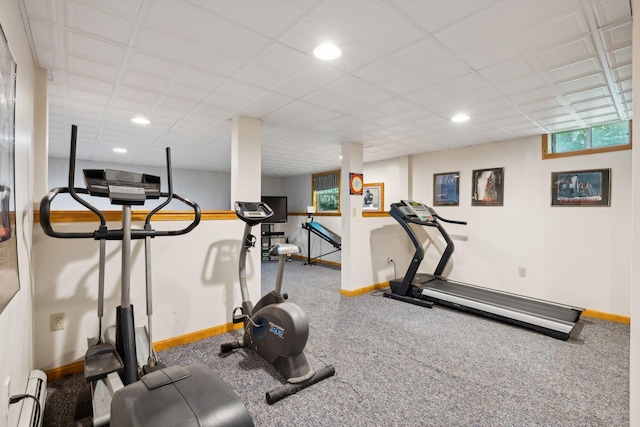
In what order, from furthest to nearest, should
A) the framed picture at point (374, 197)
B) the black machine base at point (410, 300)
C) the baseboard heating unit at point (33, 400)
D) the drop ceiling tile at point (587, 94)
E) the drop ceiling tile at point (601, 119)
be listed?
the framed picture at point (374, 197) < the black machine base at point (410, 300) < the drop ceiling tile at point (601, 119) < the drop ceiling tile at point (587, 94) < the baseboard heating unit at point (33, 400)

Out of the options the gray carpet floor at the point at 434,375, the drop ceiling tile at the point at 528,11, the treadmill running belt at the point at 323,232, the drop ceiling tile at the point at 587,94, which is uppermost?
the drop ceiling tile at the point at 528,11

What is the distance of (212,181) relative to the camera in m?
7.70

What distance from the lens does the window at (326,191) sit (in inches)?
291

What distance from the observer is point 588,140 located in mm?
3629

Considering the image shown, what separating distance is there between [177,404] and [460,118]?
137 inches

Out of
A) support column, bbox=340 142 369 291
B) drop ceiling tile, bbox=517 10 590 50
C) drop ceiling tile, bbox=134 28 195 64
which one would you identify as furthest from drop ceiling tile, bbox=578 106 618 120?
drop ceiling tile, bbox=134 28 195 64

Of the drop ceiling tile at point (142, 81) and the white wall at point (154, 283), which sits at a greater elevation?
the drop ceiling tile at point (142, 81)

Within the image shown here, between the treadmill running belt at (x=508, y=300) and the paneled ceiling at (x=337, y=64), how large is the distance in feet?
6.77

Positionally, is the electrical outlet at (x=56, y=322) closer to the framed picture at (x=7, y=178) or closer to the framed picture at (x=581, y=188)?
the framed picture at (x=7, y=178)

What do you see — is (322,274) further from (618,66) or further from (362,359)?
(618,66)

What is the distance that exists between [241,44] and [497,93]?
2.16 meters

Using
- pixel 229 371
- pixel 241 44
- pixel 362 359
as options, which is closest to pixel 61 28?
pixel 241 44

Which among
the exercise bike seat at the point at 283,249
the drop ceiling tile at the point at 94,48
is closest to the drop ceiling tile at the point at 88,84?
the drop ceiling tile at the point at 94,48

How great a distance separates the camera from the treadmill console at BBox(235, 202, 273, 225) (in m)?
2.62
